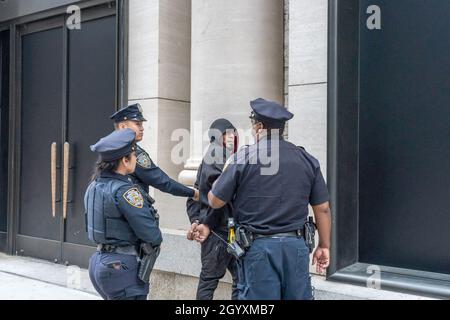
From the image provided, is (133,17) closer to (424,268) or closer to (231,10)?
(231,10)

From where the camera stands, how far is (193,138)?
18.2 feet

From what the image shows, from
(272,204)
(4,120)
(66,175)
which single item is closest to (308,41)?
(272,204)

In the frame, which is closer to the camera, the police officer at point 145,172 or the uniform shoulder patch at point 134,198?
the uniform shoulder patch at point 134,198

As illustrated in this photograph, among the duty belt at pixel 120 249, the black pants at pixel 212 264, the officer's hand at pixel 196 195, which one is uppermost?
the officer's hand at pixel 196 195

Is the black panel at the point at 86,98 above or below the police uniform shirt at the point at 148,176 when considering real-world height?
above

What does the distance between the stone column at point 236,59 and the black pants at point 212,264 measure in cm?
119

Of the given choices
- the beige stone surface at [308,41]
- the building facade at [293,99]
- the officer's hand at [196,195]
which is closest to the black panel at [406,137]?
the building facade at [293,99]

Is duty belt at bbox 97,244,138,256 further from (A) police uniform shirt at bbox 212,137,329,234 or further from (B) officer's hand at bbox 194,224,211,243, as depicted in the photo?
(B) officer's hand at bbox 194,224,211,243

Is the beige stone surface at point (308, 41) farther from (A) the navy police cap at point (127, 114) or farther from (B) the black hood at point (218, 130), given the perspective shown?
(A) the navy police cap at point (127, 114)

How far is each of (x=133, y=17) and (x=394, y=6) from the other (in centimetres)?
281

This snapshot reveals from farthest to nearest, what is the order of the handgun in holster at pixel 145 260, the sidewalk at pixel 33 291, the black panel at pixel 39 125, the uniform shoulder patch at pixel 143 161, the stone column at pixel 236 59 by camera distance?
the black panel at pixel 39 125 → the sidewalk at pixel 33 291 → the stone column at pixel 236 59 → the uniform shoulder patch at pixel 143 161 → the handgun in holster at pixel 145 260

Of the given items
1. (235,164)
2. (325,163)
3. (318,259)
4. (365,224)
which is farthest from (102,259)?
(365,224)

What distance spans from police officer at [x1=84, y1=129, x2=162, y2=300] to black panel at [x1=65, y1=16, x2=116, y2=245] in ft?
10.3

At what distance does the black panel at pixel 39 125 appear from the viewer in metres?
7.24
